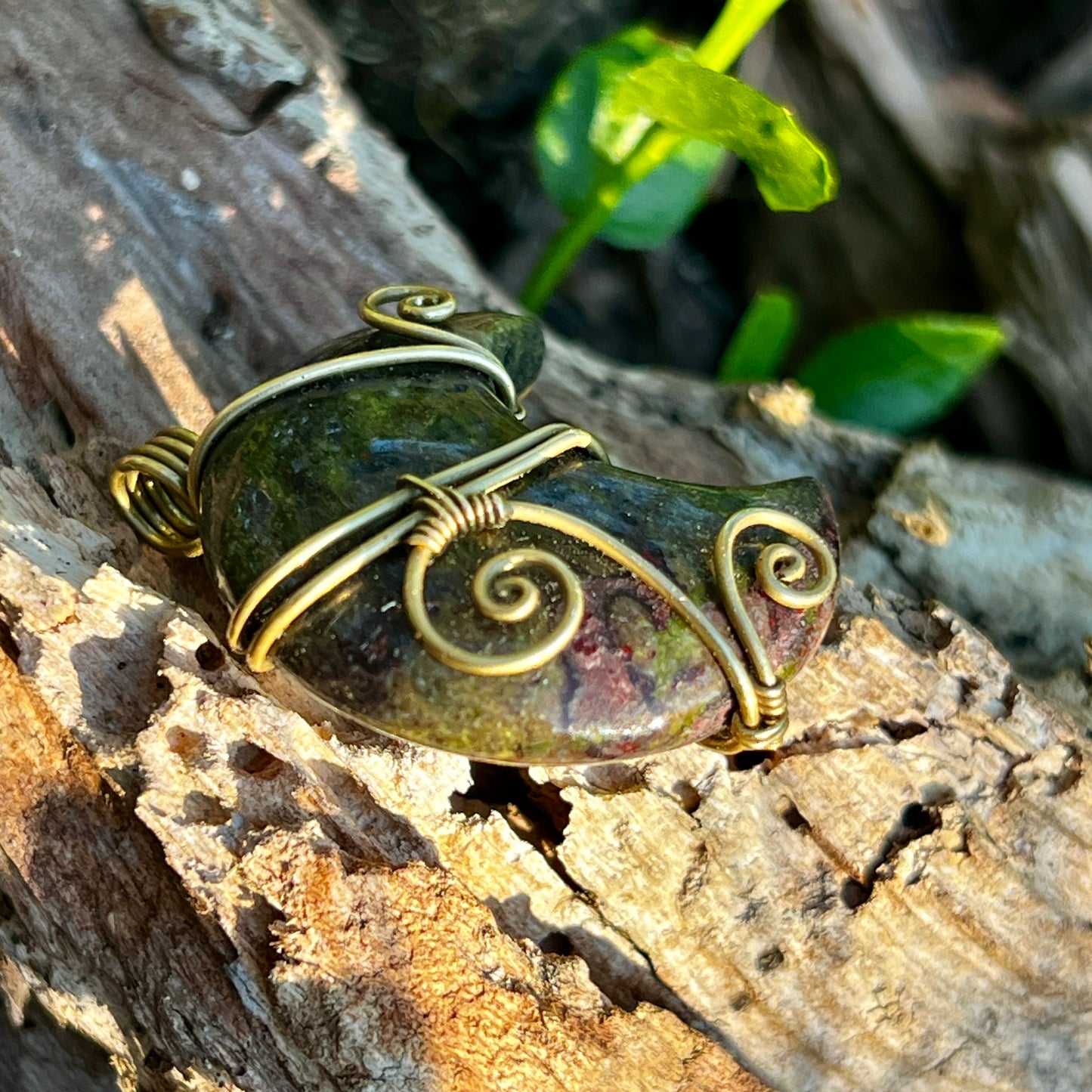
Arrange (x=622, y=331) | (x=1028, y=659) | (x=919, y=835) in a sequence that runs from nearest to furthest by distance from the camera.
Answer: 1. (x=919, y=835)
2. (x=1028, y=659)
3. (x=622, y=331)

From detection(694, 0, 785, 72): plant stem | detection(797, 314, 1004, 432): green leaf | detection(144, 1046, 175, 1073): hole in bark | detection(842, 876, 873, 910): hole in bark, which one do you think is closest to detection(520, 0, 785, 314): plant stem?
detection(694, 0, 785, 72): plant stem

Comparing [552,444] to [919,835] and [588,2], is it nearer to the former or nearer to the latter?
[919,835]

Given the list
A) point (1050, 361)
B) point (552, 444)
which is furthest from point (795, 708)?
point (1050, 361)

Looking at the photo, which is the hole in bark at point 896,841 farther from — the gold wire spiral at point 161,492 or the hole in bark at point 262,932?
the gold wire spiral at point 161,492

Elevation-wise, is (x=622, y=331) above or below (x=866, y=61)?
below

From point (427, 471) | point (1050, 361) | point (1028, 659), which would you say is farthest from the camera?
point (1050, 361)
